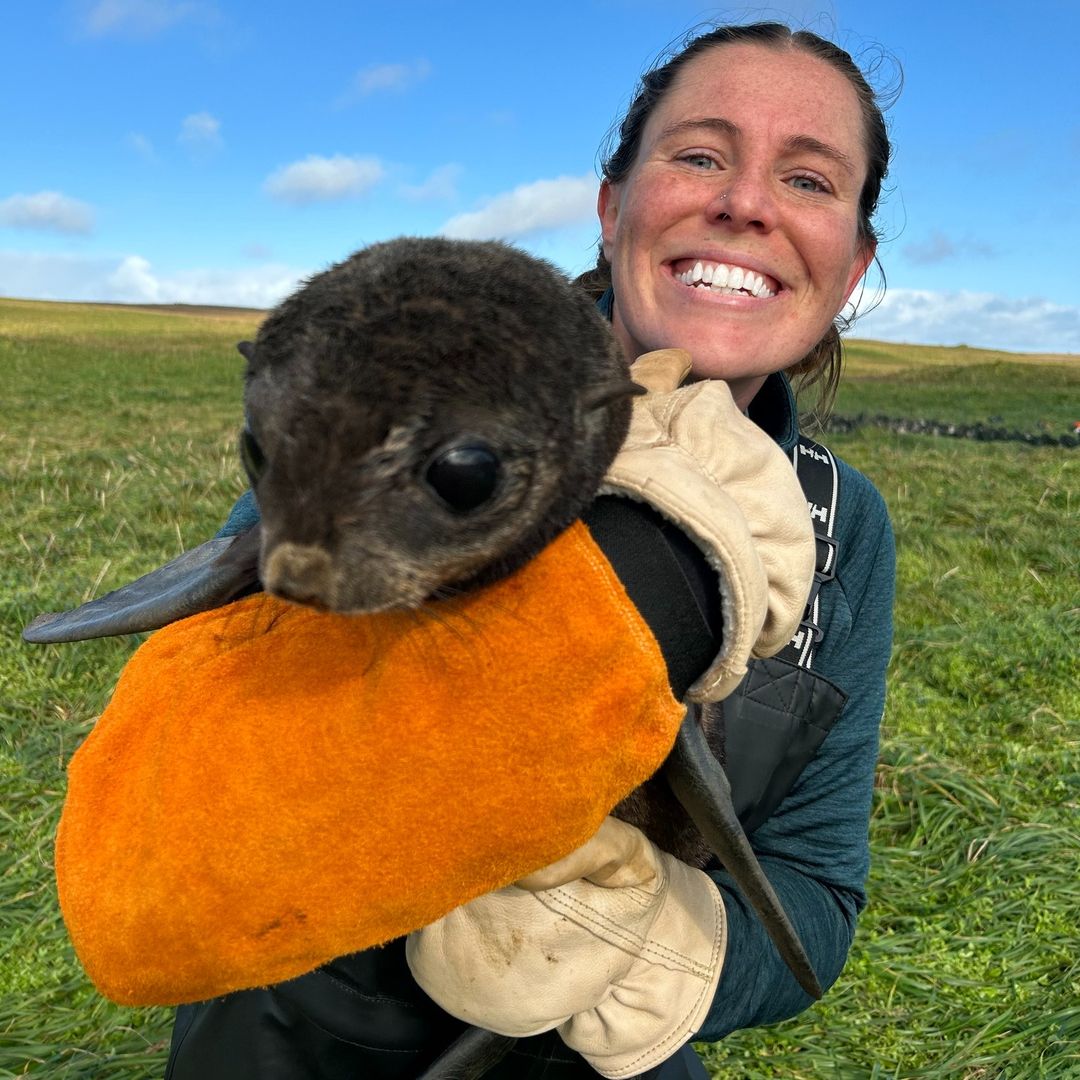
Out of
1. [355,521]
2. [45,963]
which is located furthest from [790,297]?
[45,963]

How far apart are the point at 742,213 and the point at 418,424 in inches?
62.8

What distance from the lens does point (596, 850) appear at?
63.8 inches

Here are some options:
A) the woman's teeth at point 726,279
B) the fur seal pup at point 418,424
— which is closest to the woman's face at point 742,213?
the woman's teeth at point 726,279

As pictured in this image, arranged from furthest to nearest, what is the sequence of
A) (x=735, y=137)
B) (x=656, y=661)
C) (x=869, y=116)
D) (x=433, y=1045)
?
(x=869, y=116), (x=735, y=137), (x=433, y=1045), (x=656, y=661)

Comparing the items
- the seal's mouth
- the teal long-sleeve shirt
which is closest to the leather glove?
the teal long-sleeve shirt

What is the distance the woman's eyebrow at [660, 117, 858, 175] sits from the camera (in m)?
2.49

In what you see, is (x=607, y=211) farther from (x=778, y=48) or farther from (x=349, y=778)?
(x=349, y=778)

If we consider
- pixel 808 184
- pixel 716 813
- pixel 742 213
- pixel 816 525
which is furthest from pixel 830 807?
pixel 808 184

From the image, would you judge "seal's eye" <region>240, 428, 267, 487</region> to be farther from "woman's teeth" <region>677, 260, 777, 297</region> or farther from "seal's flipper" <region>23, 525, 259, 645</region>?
"woman's teeth" <region>677, 260, 777, 297</region>

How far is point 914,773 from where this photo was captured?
14.5ft

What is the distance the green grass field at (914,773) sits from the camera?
3.14 metres

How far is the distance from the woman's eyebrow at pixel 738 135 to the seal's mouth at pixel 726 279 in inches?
13.3

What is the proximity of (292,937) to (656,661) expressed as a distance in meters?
0.65

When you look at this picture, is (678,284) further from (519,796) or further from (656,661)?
(519,796)
